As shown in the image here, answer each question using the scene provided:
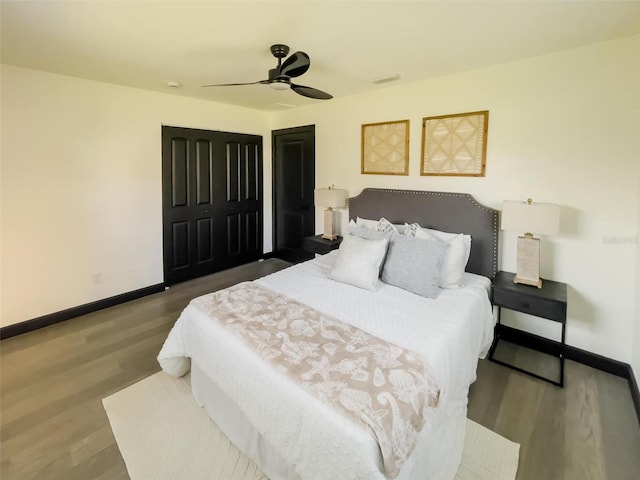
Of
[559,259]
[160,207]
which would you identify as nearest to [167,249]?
[160,207]

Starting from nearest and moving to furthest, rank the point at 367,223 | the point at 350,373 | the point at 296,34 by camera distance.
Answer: the point at 350,373 < the point at 296,34 < the point at 367,223

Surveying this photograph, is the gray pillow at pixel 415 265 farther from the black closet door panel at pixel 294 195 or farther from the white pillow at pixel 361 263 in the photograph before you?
the black closet door panel at pixel 294 195

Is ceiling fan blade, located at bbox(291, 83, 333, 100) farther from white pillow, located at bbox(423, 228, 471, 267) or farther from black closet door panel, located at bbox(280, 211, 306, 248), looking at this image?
black closet door panel, located at bbox(280, 211, 306, 248)

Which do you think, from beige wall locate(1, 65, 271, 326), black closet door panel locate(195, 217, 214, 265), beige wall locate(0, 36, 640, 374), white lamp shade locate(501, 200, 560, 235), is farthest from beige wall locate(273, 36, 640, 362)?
beige wall locate(1, 65, 271, 326)

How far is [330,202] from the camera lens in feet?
12.7

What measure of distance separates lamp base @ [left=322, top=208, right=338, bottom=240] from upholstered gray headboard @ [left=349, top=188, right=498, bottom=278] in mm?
531

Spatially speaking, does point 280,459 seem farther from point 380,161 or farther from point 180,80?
point 180,80

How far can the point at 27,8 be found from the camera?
6.01 feet

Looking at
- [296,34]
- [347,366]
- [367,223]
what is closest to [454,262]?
[367,223]

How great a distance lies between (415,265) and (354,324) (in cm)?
80

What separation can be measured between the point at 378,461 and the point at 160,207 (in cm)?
370

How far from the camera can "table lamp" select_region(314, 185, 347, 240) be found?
152 inches

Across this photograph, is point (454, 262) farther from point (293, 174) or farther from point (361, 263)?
point (293, 174)

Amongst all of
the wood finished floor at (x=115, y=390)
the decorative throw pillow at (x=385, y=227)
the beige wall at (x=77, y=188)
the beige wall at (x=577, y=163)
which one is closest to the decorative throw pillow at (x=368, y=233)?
the decorative throw pillow at (x=385, y=227)
